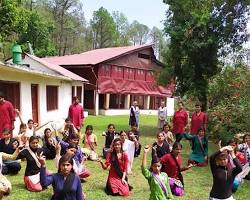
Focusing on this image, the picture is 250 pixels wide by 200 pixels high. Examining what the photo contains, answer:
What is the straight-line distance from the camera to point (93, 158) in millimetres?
11875

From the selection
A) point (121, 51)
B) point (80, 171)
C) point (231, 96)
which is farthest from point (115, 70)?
point (80, 171)

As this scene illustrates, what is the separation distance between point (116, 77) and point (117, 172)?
28.1m

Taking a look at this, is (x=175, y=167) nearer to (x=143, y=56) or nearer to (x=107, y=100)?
(x=107, y=100)

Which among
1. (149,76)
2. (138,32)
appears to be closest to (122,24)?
(138,32)

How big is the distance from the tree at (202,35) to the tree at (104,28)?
133 feet

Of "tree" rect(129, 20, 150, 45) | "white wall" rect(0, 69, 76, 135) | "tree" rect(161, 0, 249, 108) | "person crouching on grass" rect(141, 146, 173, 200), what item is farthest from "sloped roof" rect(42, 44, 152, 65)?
"tree" rect(129, 20, 150, 45)

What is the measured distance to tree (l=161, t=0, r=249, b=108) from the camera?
19453mm

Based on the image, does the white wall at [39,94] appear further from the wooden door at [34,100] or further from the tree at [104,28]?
the tree at [104,28]

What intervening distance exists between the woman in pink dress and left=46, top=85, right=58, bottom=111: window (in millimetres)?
12864

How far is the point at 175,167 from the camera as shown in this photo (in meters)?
7.85

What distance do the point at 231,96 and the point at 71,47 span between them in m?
45.4

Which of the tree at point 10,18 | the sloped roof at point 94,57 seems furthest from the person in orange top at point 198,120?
the sloped roof at point 94,57

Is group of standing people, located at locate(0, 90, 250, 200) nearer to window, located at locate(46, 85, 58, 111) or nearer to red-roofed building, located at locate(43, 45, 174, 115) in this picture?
window, located at locate(46, 85, 58, 111)

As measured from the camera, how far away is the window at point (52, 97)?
68.4 ft
